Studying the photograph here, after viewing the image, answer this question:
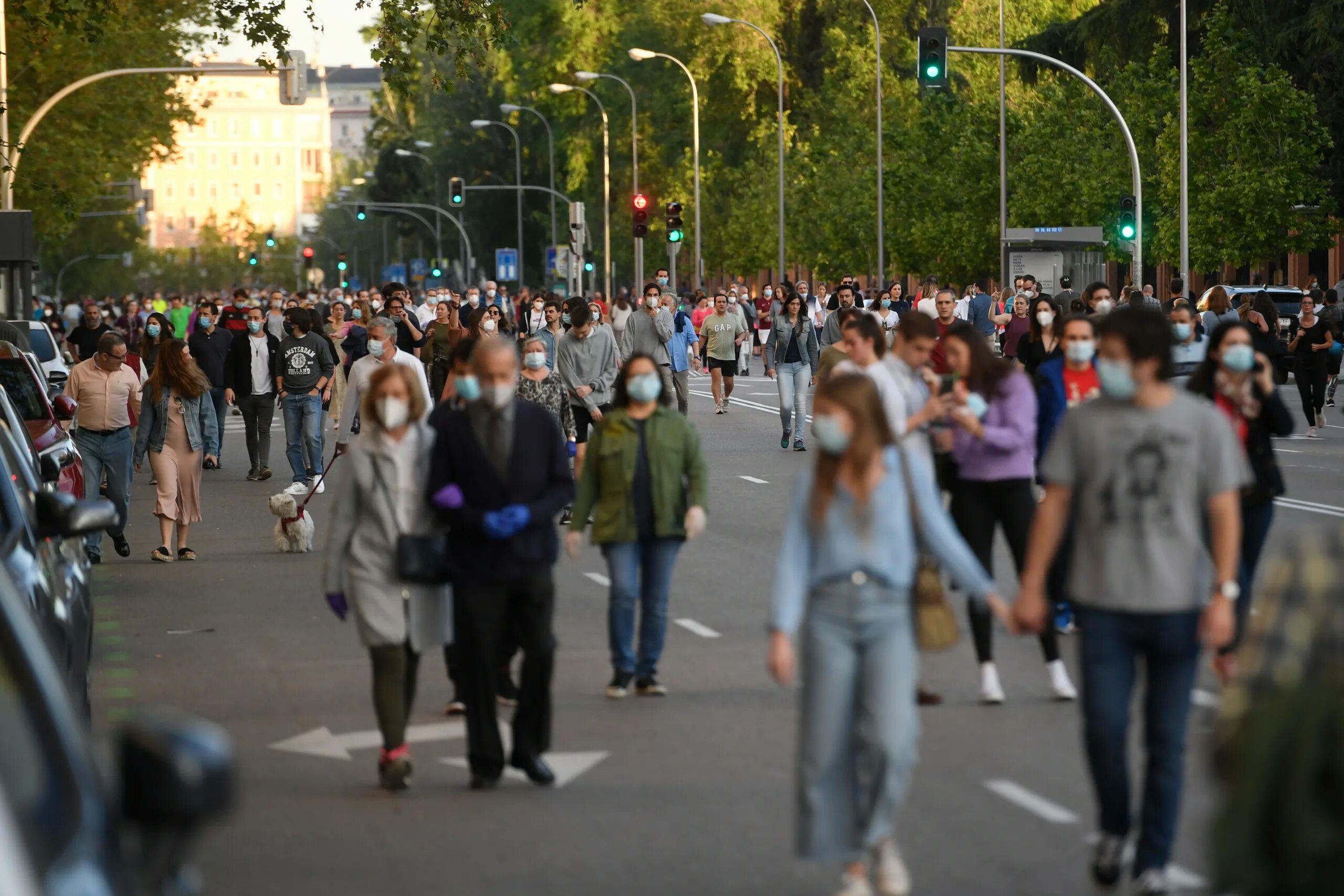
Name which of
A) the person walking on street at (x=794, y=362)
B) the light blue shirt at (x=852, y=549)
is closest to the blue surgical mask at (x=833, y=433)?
the light blue shirt at (x=852, y=549)

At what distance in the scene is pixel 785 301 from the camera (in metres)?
26.3

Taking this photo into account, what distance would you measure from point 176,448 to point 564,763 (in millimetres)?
8751

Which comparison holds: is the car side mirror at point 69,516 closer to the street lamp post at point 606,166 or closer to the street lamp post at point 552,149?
the street lamp post at point 606,166

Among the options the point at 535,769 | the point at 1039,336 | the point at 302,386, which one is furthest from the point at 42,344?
the point at 535,769

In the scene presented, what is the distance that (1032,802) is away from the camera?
798 cm

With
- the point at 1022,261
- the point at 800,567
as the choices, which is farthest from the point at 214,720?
the point at 1022,261

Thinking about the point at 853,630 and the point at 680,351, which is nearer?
the point at 853,630

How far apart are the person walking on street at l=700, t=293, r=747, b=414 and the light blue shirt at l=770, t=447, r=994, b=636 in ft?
83.9

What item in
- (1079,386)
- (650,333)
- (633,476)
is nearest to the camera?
(633,476)

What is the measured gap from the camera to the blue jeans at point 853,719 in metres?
6.41

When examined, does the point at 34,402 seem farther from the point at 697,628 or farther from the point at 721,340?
the point at 721,340

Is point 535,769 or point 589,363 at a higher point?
point 589,363

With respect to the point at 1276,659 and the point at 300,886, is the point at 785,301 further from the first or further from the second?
the point at 1276,659

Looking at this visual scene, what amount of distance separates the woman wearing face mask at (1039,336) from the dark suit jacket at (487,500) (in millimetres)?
7152
